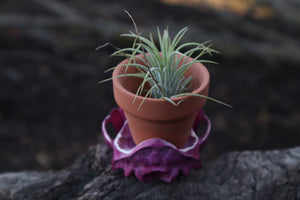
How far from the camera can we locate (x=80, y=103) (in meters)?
2.54

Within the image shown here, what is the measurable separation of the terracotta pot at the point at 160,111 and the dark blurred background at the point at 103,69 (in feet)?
4.05

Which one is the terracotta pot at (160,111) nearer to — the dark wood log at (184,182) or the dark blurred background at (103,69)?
the dark wood log at (184,182)

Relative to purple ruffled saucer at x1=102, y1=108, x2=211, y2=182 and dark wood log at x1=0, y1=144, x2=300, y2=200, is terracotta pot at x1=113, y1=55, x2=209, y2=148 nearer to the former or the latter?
purple ruffled saucer at x1=102, y1=108, x2=211, y2=182

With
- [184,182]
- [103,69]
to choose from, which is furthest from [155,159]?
[103,69]

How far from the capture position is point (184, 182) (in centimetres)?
117

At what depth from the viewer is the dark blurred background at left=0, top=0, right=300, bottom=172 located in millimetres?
2344

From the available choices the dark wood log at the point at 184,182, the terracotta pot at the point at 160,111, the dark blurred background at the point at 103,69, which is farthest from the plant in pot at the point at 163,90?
the dark blurred background at the point at 103,69

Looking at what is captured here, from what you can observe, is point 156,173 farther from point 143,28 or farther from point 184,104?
point 143,28

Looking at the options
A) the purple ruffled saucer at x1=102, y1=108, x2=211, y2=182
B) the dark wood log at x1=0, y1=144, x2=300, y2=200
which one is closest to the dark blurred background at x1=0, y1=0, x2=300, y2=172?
the dark wood log at x1=0, y1=144, x2=300, y2=200

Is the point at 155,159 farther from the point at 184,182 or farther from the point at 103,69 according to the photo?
the point at 103,69

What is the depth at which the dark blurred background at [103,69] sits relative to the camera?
7.69 ft

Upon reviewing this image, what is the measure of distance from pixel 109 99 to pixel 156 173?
1.48m

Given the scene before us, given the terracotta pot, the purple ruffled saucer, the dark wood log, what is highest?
the terracotta pot

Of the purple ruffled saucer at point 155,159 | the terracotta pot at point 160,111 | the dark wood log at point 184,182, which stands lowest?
the dark wood log at point 184,182
